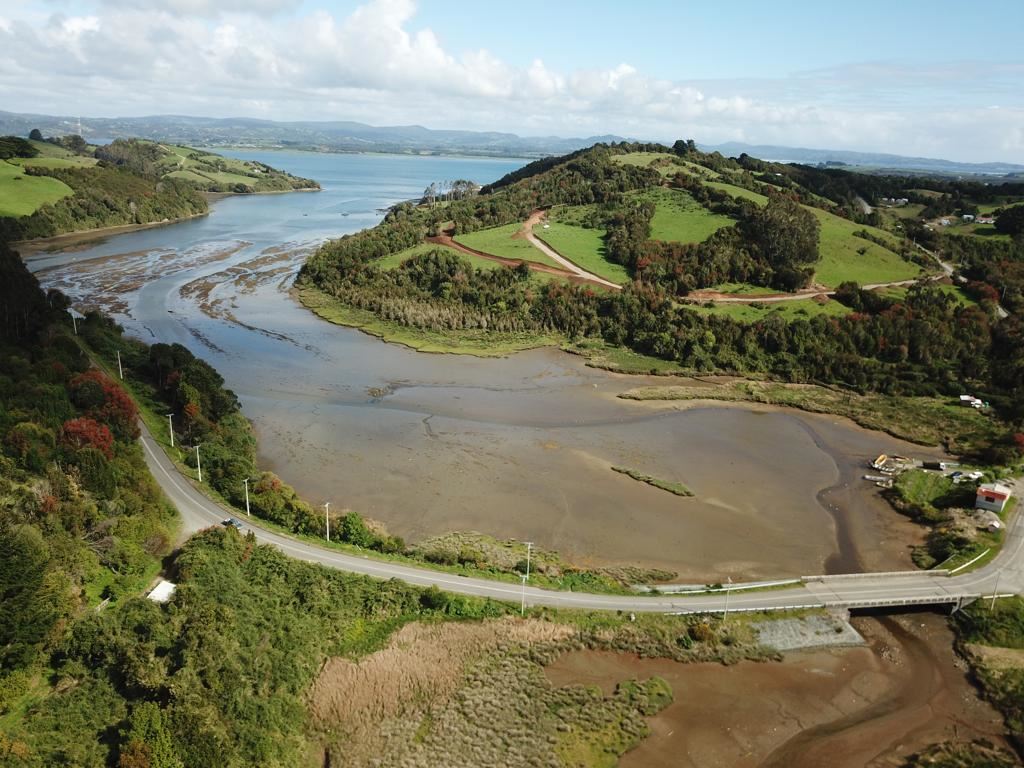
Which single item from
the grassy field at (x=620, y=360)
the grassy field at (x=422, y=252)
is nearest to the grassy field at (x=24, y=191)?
the grassy field at (x=422, y=252)

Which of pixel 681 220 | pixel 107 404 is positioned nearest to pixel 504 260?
pixel 681 220

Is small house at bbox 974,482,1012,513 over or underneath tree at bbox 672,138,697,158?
underneath

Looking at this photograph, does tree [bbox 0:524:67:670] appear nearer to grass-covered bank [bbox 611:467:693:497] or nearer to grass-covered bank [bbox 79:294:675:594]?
grass-covered bank [bbox 79:294:675:594]

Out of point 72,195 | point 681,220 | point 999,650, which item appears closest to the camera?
point 999,650

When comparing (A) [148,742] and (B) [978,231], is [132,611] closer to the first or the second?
(A) [148,742]

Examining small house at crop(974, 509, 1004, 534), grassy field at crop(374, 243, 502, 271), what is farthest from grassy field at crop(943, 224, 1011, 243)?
small house at crop(974, 509, 1004, 534)

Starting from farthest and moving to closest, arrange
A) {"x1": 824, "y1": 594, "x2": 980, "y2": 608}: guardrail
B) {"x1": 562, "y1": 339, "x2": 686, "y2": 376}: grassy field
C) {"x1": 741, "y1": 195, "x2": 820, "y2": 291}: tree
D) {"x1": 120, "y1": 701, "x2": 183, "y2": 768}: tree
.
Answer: {"x1": 741, "y1": 195, "x2": 820, "y2": 291}: tree, {"x1": 562, "y1": 339, "x2": 686, "y2": 376}: grassy field, {"x1": 824, "y1": 594, "x2": 980, "y2": 608}: guardrail, {"x1": 120, "y1": 701, "x2": 183, "y2": 768}: tree
